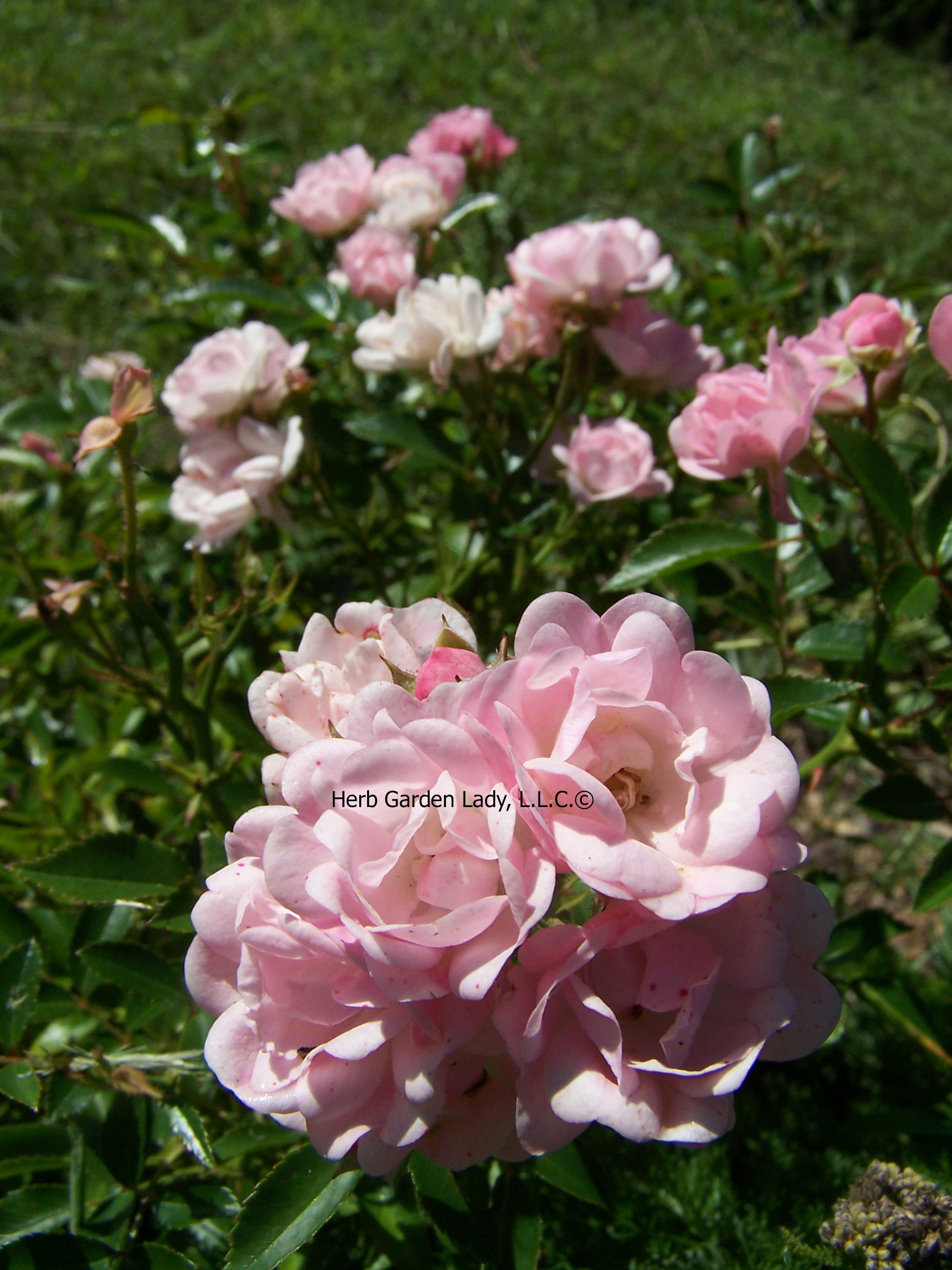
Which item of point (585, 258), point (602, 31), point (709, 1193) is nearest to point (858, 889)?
point (709, 1193)

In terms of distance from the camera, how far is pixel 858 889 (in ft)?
5.71

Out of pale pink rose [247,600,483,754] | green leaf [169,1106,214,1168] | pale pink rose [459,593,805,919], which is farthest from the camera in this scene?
green leaf [169,1106,214,1168]

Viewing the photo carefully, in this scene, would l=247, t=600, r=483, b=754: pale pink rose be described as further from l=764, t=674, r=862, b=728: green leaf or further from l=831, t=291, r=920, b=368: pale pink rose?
l=831, t=291, r=920, b=368: pale pink rose

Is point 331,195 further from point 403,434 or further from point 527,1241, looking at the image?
point 527,1241

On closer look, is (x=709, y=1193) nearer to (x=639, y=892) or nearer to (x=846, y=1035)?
(x=846, y=1035)

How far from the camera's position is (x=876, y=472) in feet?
2.45

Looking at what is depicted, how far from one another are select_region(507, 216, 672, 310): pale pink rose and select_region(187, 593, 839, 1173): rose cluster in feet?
1.90

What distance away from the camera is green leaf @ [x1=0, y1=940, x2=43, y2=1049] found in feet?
2.46

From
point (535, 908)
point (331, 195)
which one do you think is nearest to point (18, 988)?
point (535, 908)

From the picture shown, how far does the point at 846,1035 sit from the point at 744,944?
3.25 ft

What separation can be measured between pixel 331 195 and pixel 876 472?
2.85 ft

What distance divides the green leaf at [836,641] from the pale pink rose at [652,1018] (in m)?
0.40

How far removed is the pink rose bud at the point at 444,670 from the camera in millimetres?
522

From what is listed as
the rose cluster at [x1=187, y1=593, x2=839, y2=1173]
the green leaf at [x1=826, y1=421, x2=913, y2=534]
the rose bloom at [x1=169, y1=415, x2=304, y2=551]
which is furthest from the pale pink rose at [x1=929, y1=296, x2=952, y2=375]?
the rose bloom at [x1=169, y1=415, x2=304, y2=551]
